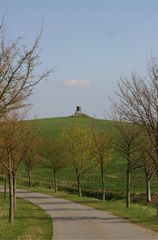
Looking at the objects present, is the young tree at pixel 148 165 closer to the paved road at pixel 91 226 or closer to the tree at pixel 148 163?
the tree at pixel 148 163

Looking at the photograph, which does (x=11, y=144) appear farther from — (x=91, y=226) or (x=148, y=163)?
(x=148, y=163)

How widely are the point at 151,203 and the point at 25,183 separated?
24832mm

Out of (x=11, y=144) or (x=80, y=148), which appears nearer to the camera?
(x=11, y=144)

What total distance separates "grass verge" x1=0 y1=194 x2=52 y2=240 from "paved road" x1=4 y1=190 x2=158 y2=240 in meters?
0.37

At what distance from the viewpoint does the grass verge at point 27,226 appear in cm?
1783

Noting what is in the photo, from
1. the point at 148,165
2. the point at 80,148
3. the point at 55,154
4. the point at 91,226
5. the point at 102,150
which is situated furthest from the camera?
the point at 55,154

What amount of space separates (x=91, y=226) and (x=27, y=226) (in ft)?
8.77

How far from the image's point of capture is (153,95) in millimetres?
25344

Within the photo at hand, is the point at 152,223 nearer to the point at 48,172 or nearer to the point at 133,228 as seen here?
the point at 133,228

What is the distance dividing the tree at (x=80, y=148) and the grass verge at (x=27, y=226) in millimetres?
17046

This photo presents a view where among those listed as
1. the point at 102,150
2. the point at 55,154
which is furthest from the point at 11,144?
the point at 55,154

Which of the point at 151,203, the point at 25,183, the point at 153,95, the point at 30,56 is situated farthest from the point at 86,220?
the point at 25,183

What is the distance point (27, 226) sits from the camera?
21188 mm

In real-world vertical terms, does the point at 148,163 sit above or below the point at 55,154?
below
